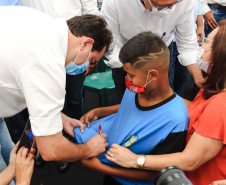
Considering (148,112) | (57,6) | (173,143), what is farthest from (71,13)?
(173,143)

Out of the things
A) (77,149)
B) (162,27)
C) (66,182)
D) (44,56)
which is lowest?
(66,182)

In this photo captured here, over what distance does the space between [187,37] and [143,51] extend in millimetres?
918

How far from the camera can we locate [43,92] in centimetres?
84

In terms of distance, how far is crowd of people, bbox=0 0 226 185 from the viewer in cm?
86

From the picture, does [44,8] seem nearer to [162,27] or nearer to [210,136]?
[162,27]

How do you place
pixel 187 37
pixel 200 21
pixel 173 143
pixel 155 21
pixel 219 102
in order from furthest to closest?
pixel 200 21 → pixel 187 37 → pixel 155 21 → pixel 173 143 → pixel 219 102

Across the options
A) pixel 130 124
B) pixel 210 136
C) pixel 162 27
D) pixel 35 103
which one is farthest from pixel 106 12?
pixel 210 136

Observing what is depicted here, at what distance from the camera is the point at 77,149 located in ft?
3.56

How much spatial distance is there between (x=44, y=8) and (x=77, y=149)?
1171mm

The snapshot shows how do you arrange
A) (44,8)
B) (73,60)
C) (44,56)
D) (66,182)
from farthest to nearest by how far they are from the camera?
(66,182), (44,8), (73,60), (44,56)

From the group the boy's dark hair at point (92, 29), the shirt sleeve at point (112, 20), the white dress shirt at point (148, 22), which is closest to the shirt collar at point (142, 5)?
the white dress shirt at point (148, 22)

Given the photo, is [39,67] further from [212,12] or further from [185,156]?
[212,12]

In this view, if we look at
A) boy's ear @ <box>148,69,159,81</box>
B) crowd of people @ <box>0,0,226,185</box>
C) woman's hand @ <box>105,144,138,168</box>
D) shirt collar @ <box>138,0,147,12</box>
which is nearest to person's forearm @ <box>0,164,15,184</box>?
crowd of people @ <box>0,0,226,185</box>

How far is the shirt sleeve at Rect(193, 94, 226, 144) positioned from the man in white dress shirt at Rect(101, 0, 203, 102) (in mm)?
581
